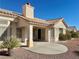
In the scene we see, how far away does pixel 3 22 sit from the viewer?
1680 cm

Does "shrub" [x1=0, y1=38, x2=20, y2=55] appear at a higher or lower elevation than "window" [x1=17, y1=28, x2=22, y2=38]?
lower

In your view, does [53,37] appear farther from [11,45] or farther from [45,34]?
[11,45]

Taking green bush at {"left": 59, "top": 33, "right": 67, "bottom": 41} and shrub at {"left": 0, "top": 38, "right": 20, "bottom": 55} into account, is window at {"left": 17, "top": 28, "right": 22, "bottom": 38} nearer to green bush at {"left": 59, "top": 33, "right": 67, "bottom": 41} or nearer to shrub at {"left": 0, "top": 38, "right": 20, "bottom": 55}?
shrub at {"left": 0, "top": 38, "right": 20, "bottom": 55}

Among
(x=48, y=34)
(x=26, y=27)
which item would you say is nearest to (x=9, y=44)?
(x=26, y=27)

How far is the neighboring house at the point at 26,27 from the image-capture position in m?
17.1

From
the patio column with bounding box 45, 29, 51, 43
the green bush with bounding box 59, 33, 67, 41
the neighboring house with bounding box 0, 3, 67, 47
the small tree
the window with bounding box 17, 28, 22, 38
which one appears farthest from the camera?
the green bush with bounding box 59, 33, 67, 41

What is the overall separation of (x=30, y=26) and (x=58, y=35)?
419 inches

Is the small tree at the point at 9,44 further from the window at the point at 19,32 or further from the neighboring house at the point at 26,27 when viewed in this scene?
the window at the point at 19,32

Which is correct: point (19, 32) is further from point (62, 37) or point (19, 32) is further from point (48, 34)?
point (62, 37)

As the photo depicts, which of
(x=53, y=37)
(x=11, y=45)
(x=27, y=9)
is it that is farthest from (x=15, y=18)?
(x=53, y=37)

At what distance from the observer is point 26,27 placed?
1916cm

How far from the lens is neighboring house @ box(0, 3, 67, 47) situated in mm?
17109

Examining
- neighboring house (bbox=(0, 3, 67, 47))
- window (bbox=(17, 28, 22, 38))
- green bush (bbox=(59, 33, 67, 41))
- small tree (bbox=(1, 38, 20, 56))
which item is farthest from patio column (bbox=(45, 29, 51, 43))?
small tree (bbox=(1, 38, 20, 56))

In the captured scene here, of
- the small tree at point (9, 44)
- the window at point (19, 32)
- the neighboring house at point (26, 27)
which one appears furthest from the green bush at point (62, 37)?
the small tree at point (9, 44)
